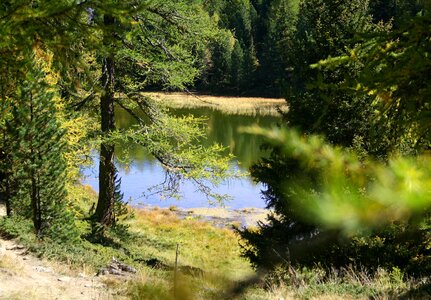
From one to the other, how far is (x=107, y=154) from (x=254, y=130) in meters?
11.8

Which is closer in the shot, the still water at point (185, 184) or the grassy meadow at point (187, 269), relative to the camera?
the grassy meadow at point (187, 269)

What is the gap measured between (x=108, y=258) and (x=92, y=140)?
3.32 meters

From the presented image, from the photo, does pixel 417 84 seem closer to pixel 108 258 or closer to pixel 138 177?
pixel 108 258

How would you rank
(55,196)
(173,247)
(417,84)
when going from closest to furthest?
(417,84), (55,196), (173,247)

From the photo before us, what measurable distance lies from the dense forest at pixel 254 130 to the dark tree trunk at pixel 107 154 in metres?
0.04

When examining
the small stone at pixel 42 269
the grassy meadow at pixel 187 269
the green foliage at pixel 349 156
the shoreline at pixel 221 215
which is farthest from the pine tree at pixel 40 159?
the shoreline at pixel 221 215

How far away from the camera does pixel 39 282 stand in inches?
322

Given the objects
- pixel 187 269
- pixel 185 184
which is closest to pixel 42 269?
pixel 187 269

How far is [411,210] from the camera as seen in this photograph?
2.08 meters

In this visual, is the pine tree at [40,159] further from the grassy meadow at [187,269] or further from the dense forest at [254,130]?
the grassy meadow at [187,269]

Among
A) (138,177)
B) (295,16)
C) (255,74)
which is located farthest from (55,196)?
(295,16)

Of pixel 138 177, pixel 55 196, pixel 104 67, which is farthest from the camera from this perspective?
pixel 138 177

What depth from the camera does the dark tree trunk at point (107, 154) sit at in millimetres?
13031

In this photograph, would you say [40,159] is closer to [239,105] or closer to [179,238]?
[179,238]
